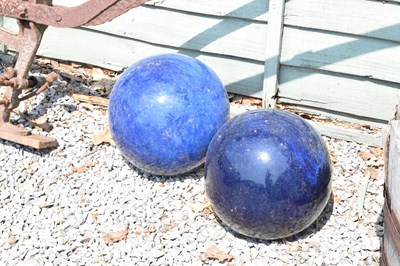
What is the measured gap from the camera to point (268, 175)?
12.1 ft

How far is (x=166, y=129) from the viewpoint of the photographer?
415 centimetres

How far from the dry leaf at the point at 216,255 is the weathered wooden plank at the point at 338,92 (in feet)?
4.80

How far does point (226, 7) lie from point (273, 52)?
1.45 feet

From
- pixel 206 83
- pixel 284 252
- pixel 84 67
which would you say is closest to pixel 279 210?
pixel 284 252

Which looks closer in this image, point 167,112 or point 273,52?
point 167,112

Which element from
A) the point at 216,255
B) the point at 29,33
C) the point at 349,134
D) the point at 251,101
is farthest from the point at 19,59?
the point at 349,134

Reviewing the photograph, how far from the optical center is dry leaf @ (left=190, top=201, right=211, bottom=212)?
4.33m

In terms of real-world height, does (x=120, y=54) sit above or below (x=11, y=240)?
above

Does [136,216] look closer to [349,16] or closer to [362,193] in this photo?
[362,193]

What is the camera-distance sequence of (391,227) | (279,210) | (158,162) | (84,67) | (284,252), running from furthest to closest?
1. (84,67)
2. (158,162)
3. (284,252)
4. (279,210)
5. (391,227)

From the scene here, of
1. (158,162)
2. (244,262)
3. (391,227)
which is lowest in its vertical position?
(244,262)

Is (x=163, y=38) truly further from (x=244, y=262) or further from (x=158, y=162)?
(x=244, y=262)

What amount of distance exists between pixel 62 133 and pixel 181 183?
97 cm

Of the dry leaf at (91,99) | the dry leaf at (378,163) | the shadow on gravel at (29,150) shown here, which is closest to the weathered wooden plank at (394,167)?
the dry leaf at (378,163)
